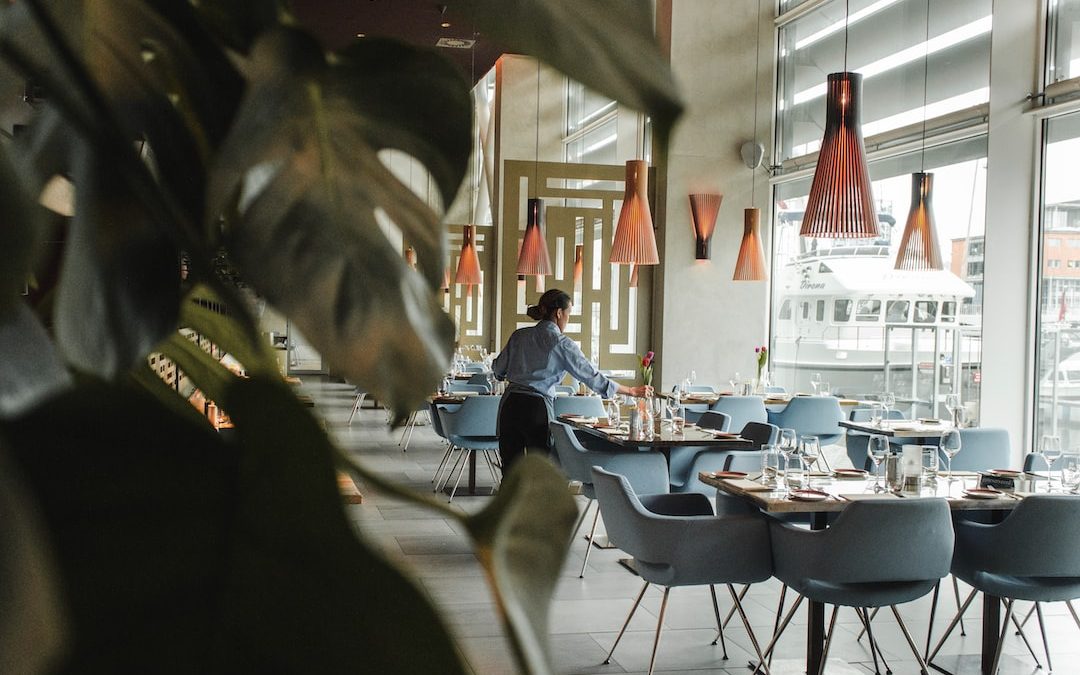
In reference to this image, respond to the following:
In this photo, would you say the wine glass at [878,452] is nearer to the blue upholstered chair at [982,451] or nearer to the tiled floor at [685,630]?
the tiled floor at [685,630]

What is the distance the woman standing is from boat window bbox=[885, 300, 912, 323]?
2.79m

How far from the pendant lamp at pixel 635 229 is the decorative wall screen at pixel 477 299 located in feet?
21.5

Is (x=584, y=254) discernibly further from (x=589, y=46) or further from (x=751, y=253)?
(x=589, y=46)

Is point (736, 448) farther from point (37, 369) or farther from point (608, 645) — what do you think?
point (37, 369)

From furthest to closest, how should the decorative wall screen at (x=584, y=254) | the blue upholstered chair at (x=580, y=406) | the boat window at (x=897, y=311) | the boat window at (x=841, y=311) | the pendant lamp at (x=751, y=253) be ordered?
the decorative wall screen at (x=584, y=254)
the pendant lamp at (x=751, y=253)
the boat window at (x=841, y=311)
the boat window at (x=897, y=311)
the blue upholstered chair at (x=580, y=406)

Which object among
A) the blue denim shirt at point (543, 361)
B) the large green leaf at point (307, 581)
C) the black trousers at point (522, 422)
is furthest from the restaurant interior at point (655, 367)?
the blue denim shirt at point (543, 361)

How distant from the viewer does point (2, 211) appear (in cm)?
22

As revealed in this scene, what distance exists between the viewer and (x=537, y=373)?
7.64 m

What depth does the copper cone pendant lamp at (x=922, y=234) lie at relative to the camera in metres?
7.53

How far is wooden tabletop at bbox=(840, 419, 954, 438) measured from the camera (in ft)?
25.3

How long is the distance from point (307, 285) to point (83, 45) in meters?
0.08

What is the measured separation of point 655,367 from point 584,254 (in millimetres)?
1554

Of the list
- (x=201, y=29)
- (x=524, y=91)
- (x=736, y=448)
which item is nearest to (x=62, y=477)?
(x=201, y=29)

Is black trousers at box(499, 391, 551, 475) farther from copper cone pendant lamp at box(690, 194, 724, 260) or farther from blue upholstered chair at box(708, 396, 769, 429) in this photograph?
copper cone pendant lamp at box(690, 194, 724, 260)
